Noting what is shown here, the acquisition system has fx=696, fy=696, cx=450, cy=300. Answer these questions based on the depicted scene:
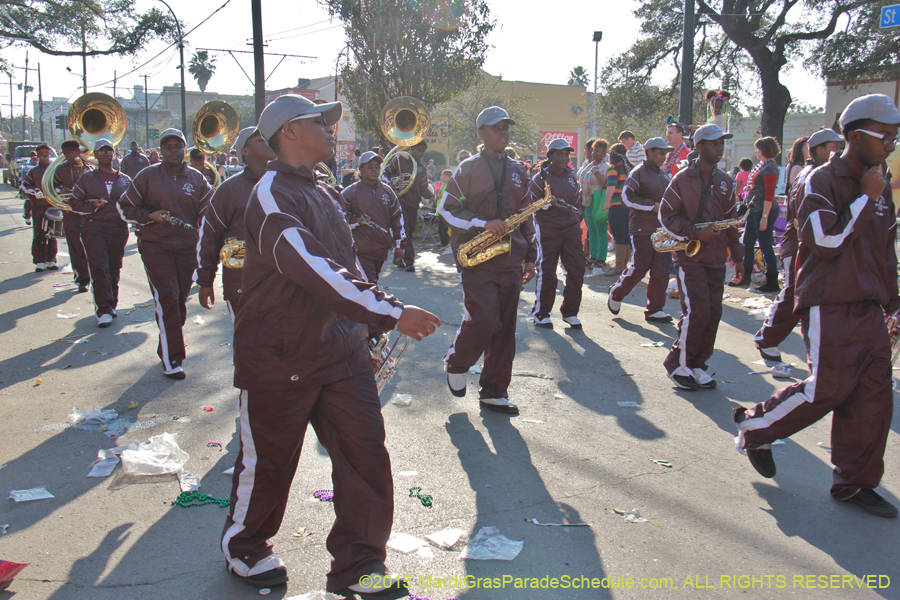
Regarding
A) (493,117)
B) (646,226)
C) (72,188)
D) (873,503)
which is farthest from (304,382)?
(72,188)

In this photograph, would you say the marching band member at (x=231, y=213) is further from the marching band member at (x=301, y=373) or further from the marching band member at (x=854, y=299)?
the marching band member at (x=854, y=299)

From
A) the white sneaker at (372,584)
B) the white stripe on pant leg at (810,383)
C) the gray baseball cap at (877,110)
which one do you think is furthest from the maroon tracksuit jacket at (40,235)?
the gray baseball cap at (877,110)

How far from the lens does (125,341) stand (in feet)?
25.7

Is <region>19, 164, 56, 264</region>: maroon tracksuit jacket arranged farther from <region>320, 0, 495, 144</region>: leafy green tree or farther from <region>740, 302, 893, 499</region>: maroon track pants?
<region>740, 302, 893, 499</region>: maroon track pants

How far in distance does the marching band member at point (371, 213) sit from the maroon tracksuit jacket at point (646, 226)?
9.59 feet

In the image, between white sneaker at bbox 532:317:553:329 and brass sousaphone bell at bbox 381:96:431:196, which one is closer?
white sneaker at bbox 532:317:553:329

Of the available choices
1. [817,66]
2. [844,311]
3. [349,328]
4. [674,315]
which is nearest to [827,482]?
[844,311]

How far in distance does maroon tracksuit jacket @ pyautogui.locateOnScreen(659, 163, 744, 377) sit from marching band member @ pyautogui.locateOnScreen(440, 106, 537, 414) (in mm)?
1439

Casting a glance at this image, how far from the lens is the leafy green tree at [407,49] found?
17.7 m

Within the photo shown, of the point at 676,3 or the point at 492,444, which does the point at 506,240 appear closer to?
the point at 492,444

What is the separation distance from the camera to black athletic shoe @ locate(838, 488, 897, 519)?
373 cm

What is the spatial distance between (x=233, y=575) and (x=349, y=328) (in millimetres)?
1254

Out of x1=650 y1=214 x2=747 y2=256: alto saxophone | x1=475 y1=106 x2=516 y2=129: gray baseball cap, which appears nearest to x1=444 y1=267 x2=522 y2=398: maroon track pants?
x1=475 y1=106 x2=516 y2=129: gray baseball cap

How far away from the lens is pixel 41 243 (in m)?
12.7
